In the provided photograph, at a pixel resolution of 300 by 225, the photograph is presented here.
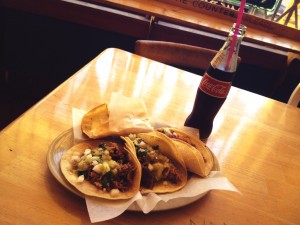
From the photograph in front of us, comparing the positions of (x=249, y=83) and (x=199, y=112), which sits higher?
(x=199, y=112)

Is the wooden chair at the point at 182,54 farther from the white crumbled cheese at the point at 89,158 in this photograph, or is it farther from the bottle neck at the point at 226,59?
the white crumbled cheese at the point at 89,158

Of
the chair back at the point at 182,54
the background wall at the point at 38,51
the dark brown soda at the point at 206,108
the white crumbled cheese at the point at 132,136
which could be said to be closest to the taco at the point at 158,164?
the white crumbled cheese at the point at 132,136

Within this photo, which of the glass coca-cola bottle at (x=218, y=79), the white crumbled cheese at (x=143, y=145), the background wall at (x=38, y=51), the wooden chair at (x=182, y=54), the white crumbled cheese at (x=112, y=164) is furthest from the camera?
the background wall at (x=38, y=51)

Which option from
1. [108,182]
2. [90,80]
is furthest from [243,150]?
[90,80]

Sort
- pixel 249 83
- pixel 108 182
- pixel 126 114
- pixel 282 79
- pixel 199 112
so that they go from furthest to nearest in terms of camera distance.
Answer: pixel 249 83, pixel 282 79, pixel 199 112, pixel 126 114, pixel 108 182

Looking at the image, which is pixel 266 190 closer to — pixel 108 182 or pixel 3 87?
pixel 108 182

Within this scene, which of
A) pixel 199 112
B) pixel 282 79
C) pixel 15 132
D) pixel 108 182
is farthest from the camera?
pixel 282 79

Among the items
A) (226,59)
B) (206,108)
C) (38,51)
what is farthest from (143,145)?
(38,51)

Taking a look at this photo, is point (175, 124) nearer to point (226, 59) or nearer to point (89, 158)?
point (226, 59)
